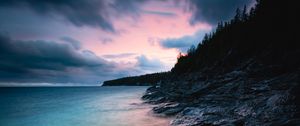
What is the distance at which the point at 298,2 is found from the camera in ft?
109

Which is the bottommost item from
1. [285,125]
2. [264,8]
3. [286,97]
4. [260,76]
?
[285,125]

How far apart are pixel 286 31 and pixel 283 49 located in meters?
5.73

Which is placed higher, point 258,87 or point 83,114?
point 258,87

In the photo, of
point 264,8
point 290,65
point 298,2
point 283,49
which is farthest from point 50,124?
point 264,8

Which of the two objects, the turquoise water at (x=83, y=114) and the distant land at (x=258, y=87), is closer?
the distant land at (x=258, y=87)

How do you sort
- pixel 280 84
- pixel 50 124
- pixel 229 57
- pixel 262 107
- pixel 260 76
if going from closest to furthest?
pixel 262 107 → pixel 280 84 → pixel 260 76 → pixel 50 124 → pixel 229 57

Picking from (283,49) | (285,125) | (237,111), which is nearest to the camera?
(285,125)

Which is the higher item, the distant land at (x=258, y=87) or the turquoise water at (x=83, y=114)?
the distant land at (x=258, y=87)

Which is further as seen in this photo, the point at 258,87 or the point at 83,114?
the point at 83,114

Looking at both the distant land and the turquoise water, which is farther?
the turquoise water

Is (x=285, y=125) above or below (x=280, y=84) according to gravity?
below

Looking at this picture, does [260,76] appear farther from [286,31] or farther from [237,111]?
[286,31]

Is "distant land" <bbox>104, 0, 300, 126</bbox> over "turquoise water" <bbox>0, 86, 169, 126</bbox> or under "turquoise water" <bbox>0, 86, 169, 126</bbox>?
over

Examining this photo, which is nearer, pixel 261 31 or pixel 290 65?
pixel 290 65
